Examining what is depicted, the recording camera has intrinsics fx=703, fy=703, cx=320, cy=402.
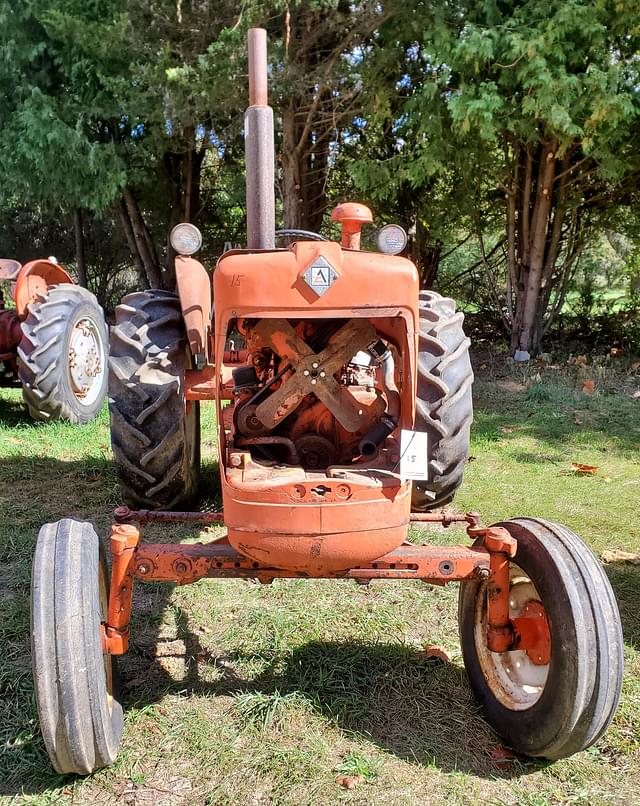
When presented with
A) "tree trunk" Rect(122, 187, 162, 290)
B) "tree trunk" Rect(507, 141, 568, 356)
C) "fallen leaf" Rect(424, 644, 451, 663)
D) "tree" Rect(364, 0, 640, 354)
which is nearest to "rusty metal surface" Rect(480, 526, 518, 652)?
"fallen leaf" Rect(424, 644, 451, 663)

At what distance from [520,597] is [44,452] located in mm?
4069

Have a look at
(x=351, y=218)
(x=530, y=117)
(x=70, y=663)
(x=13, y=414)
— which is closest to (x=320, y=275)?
(x=351, y=218)

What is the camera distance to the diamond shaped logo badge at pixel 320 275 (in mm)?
2055

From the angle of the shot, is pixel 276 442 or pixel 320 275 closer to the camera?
pixel 320 275

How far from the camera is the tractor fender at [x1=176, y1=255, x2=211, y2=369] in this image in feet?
11.1

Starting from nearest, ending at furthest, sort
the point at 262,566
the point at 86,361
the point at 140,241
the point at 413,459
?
the point at 413,459 → the point at 262,566 → the point at 86,361 → the point at 140,241

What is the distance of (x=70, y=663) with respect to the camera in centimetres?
198

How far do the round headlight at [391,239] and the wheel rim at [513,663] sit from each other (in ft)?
4.02

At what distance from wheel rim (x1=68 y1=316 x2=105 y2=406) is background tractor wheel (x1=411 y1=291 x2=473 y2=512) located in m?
3.73

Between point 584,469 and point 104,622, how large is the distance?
3741 mm

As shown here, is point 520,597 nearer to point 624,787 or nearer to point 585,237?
point 624,787

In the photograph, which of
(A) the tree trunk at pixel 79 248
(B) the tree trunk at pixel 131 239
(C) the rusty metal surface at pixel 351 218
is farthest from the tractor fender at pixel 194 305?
(A) the tree trunk at pixel 79 248

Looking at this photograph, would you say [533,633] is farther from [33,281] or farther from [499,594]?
[33,281]

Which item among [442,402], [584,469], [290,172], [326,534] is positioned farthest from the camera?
[290,172]
